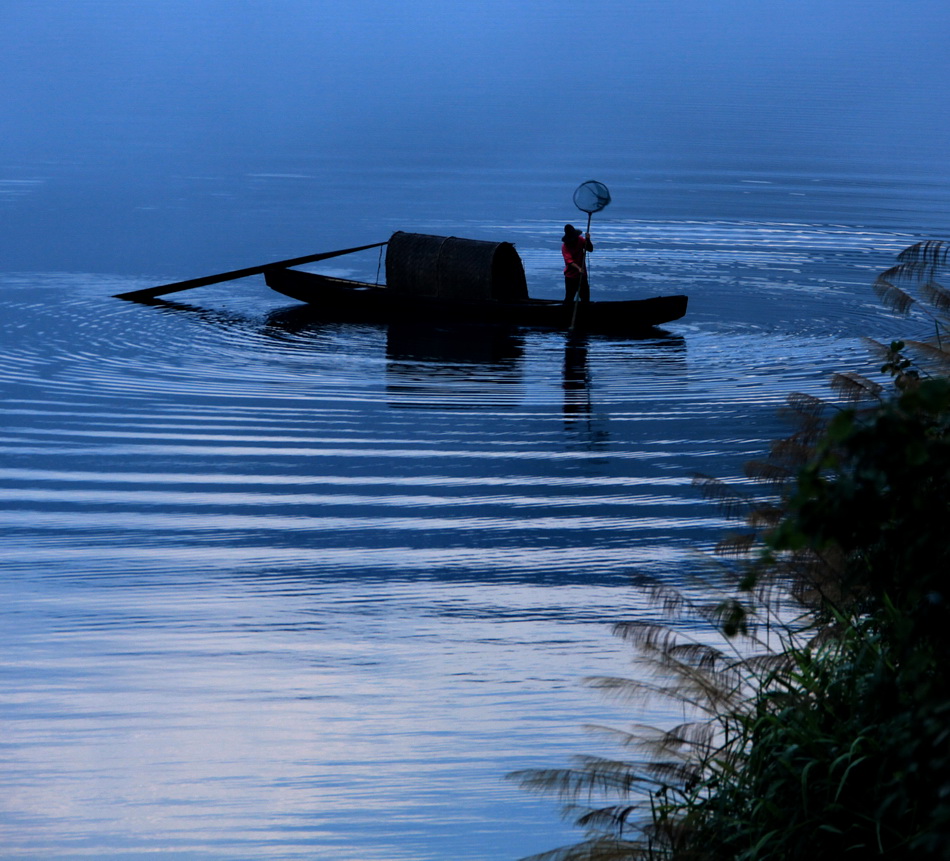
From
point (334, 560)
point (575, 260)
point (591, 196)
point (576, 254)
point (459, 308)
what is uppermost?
point (591, 196)

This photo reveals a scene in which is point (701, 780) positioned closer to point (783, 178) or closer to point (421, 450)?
point (421, 450)

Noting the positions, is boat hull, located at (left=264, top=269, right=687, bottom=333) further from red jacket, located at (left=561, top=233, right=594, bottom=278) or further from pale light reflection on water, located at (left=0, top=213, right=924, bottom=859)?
red jacket, located at (left=561, top=233, right=594, bottom=278)

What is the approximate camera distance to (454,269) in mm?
24578

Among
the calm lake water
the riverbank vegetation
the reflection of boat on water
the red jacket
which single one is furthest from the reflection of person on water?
the riverbank vegetation

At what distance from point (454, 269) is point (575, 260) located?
205 centimetres

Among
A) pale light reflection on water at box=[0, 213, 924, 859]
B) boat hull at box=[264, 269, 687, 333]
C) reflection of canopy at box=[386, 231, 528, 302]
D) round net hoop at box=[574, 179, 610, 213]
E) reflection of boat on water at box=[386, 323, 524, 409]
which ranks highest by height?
round net hoop at box=[574, 179, 610, 213]

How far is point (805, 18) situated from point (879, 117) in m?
104

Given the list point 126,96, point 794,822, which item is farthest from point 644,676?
point 126,96

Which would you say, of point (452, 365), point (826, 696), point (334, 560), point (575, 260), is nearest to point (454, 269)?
point (575, 260)

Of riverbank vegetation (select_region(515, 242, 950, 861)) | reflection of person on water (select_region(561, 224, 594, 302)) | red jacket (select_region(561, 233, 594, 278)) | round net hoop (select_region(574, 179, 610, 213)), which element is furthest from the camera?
red jacket (select_region(561, 233, 594, 278))

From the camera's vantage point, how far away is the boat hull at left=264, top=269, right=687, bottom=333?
2347cm

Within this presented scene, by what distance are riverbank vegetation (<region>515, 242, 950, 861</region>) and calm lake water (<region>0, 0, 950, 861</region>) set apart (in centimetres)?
134

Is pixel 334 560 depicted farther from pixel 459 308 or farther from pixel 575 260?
pixel 575 260

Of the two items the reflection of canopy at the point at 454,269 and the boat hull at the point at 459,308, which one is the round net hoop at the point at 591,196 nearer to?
the boat hull at the point at 459,308
